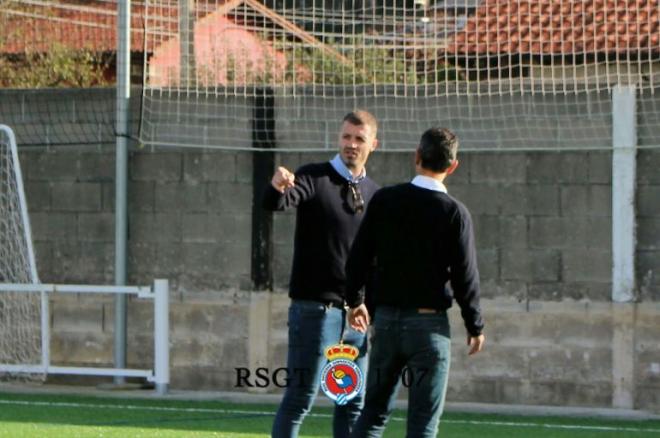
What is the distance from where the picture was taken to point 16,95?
12.1 meters

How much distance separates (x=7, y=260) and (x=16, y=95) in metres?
1.49

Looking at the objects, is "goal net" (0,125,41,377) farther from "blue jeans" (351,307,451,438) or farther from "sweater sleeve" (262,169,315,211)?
"blue jeans" (351,307,451,438)

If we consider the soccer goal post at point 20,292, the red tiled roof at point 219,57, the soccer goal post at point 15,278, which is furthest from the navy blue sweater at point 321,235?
the soccer goal post at point 15,278

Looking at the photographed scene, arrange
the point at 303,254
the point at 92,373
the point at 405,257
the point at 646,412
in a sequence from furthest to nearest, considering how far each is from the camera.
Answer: the point at 92,373, the point at 646,412, the point at 303,254, the point at 405,257

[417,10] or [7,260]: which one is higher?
[417,10]

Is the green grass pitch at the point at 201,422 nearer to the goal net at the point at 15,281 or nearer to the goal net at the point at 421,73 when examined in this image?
the goal net at the point at 15,281

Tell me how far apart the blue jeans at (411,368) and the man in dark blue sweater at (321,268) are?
2.23ft

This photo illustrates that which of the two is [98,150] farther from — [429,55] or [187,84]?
[429,55]

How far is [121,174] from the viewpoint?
37.3 ft

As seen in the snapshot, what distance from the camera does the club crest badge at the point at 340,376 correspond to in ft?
22.3

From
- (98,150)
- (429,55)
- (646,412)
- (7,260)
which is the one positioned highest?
(429,55)

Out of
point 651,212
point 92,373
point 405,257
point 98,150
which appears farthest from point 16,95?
point 405,257

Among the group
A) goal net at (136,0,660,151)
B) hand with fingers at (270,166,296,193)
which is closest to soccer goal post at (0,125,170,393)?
goal net at (136,0,660,151)

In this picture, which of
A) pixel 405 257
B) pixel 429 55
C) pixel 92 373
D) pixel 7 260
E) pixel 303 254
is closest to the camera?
pixel 405 257
